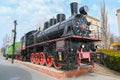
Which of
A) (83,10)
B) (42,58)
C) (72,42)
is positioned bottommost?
(42,58)

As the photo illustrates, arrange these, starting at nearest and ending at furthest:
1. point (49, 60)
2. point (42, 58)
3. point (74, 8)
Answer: point (74, 8) → point (49, 60) → point (42, 58)

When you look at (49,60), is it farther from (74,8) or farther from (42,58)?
(74,8)

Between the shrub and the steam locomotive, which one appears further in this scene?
the shrub

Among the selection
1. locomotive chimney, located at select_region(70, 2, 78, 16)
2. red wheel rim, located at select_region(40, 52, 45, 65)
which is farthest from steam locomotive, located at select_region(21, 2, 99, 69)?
red wheel rim, located at select_region(40, 52, 45, 65)

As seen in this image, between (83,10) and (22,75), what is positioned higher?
(83,10)

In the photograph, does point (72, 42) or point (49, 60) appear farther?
point (49, 60)

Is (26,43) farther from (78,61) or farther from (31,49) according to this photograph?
(78,61)

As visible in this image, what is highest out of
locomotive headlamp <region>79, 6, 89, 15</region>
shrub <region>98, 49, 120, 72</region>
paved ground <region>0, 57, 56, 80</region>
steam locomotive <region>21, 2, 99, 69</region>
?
locomotive headlamp <region>79, 6, 89, 15</region>

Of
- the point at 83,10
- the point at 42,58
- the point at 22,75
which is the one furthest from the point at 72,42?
the point at 42,58

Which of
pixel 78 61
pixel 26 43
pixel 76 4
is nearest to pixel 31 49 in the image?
pixel 26 43

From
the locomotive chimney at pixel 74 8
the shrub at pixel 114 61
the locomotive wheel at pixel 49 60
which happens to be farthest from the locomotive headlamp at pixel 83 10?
the locomotive wheel at pixel 49 60

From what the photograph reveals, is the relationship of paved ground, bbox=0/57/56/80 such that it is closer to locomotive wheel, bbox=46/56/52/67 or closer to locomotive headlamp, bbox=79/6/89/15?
locomotive wheel, bbox=46/56/52/67

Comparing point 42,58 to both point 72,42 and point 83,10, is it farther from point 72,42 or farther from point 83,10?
point 83,10

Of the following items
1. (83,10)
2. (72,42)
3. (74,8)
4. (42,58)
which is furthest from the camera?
(42,58)
